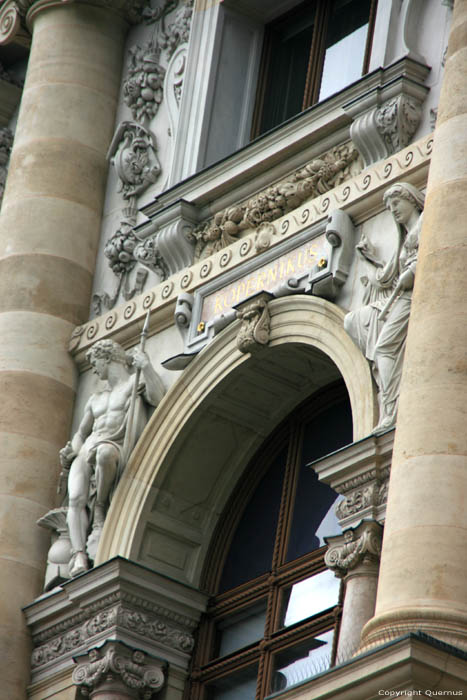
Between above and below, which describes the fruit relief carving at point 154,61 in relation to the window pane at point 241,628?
above

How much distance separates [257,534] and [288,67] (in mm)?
5017

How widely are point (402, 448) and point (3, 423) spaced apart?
260 inches

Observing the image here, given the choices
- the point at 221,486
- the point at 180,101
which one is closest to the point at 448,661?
the point at 221,486

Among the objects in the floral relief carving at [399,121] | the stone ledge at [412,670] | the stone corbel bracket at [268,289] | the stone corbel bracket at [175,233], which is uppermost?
the stone corbel bracket at [175,233]

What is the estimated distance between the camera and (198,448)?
18.1 meters

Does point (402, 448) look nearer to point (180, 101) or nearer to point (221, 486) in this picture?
point (221, 486)

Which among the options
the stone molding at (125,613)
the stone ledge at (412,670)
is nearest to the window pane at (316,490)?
the stone molding at (125,613)

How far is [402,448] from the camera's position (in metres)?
13.5

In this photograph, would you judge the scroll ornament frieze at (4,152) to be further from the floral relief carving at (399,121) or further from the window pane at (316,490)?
the floral relief carving at (399,121)

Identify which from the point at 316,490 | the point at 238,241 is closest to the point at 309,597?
the point at 316,490

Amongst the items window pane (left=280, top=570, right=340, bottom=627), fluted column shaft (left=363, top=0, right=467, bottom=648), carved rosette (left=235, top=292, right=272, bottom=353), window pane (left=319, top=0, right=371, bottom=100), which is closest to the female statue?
fluted column shaft (left=363, top=0, right=467, bottom=648)

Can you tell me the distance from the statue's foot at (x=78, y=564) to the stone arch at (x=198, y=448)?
19 centimetres

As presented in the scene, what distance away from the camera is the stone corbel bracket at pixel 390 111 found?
55.1 feet

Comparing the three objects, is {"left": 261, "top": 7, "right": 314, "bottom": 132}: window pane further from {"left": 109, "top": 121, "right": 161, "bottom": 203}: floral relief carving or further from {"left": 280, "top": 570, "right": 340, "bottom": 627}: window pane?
{"left": 280, "top": 570, "right": 340, "bottom": 627}: window pane
